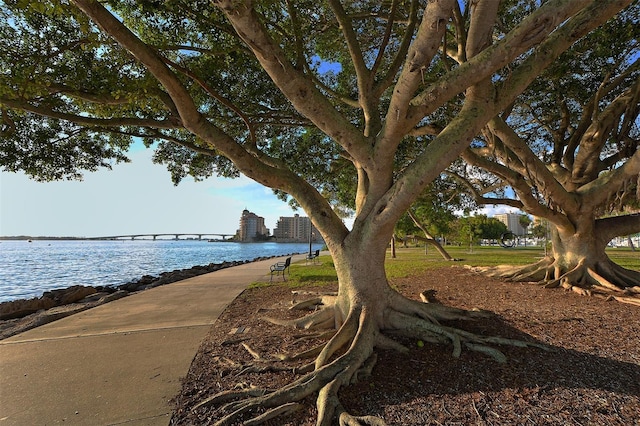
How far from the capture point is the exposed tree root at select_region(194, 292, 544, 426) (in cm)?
289

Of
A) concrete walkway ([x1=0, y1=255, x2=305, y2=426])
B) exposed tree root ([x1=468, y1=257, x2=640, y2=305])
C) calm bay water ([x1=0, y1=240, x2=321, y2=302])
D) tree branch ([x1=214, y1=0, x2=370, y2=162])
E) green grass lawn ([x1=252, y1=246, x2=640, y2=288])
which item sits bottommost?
calm bay water ([x1=0, y1=240, x2=321, y2=302])

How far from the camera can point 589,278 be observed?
8.85 metres

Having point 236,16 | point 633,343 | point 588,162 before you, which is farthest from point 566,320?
point 236,16

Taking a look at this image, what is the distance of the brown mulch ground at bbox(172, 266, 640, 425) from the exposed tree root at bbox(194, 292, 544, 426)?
113mm

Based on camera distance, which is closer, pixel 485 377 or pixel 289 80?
pixel 485 377

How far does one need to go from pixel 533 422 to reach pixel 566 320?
12.7ft

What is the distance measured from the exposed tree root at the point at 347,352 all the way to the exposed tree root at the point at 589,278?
476 cm

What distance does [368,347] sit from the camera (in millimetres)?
3975

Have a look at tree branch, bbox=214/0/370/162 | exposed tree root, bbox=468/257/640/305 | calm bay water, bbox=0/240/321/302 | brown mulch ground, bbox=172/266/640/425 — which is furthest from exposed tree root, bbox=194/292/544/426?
calm bay water, bbox=0/240/321/302

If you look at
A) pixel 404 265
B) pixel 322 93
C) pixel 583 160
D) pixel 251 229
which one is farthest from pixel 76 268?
pixel 251 229

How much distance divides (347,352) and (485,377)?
1483 millimetres

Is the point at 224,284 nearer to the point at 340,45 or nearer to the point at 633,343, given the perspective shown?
the point at 340,45

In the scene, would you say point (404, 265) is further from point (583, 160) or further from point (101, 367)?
point (101, 367)

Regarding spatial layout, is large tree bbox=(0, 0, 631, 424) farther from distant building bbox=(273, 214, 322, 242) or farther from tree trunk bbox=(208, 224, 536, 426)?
distant building bbox=(273, 214, 322, 242)
